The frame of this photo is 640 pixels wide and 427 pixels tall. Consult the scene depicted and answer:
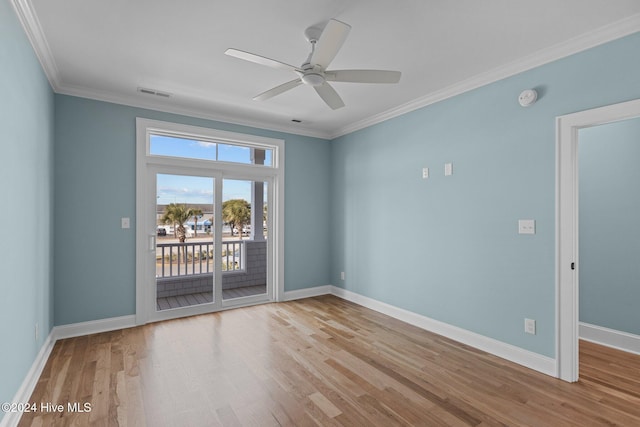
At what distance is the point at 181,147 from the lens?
4.21m

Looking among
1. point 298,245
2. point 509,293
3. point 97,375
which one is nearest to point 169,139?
point 298,245

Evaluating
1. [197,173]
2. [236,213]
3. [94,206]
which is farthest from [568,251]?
[94,206]

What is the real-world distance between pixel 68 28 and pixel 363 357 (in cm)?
366

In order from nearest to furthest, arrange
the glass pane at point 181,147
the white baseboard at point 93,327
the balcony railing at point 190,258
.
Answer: the white baseboard at point 93,327 < the glass pane at point 181,147 < the balcony railing at point 190,258

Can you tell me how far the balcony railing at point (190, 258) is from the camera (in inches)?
165

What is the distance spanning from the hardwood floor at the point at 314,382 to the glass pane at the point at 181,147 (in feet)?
7.24

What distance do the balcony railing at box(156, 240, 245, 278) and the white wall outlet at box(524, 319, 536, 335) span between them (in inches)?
145

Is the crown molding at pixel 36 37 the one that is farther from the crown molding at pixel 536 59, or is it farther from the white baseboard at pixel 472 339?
the white baseboard at pixel 472 339

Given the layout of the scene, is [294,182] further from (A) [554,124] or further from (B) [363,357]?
(A) [554,124]

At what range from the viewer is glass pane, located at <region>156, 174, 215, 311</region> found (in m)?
4.12

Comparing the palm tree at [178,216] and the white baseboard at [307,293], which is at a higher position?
the palm tree at [178,216]

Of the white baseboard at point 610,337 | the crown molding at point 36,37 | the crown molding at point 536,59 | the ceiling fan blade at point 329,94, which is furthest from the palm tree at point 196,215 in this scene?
the white baseboard at point 610,337

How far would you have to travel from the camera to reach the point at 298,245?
16.8ft

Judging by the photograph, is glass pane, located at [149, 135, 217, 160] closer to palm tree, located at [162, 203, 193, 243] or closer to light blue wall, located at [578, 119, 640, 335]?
palm tree, located at [162, 203, 193, 243]
